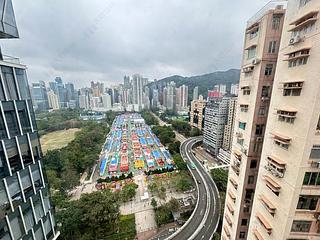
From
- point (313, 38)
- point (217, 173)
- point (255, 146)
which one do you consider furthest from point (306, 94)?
point (217, 173)

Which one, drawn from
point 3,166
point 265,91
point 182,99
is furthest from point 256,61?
point 182,99

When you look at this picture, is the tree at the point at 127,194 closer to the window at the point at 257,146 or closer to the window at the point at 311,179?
the window at the point at 257,146

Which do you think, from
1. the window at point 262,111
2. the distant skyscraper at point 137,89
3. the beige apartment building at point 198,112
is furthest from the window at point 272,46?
the distant skyscraper at point 137,89

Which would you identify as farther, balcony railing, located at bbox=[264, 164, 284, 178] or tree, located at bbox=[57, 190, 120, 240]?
tree, located at bbox=[57, 190, 120, 240]

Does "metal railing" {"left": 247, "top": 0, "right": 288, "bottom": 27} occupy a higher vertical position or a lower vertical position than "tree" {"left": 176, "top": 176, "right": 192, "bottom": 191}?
higher

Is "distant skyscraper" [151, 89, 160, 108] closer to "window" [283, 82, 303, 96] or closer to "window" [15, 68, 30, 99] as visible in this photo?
"window" [15, 68, 30, 99]

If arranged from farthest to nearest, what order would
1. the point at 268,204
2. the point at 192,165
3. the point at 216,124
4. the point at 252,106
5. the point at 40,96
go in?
the point at 40,96 → the point at 216,124 → the point at 192,165 → the point at 252,106 → the point at 268,204

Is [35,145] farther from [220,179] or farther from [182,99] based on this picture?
[182,99]

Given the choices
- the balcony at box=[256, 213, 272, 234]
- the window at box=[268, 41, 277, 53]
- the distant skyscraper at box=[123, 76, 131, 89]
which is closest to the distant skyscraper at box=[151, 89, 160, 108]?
the distant skyscraper at box=[123, 76, 131, 89]
